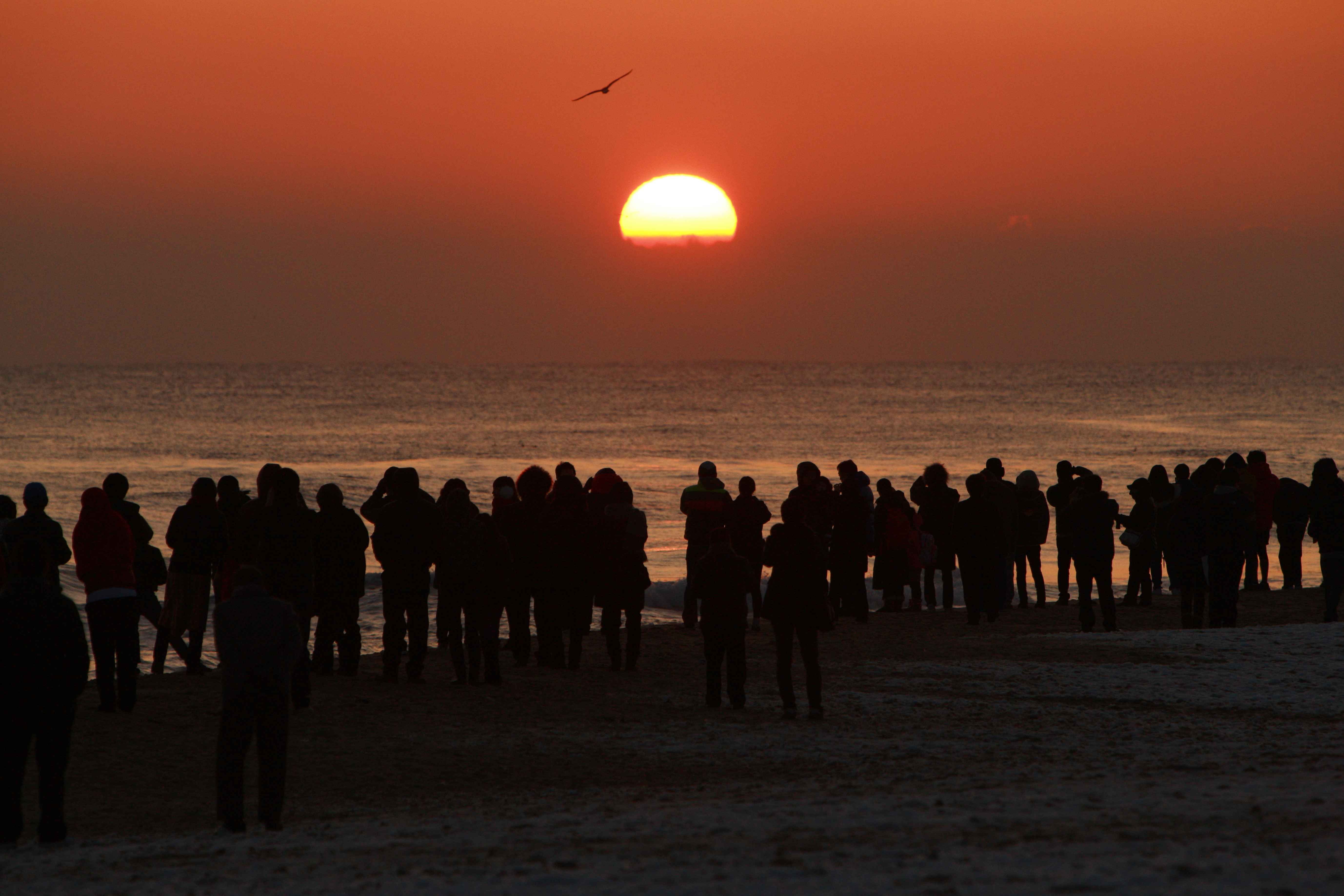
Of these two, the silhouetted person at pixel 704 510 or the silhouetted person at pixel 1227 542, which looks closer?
the silhouetted person at pixel 1227 542

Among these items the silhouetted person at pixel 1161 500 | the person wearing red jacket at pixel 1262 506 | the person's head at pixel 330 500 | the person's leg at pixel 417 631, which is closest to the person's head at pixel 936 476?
the silhouetted person at pixel 1161 500

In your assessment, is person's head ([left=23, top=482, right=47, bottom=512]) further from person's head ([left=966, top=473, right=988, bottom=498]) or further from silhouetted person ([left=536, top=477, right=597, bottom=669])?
person's head ([left=966, top=473, right=988, bottom=498])

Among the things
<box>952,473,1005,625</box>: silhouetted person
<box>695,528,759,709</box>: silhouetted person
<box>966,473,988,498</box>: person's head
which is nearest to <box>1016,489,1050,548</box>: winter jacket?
<box>952,473,1005,625</box>: silhouetted person

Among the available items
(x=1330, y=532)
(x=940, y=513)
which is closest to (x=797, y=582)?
(x=940, y=513)

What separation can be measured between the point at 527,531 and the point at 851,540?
456 centimetres

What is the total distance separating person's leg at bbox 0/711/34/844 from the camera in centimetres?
695

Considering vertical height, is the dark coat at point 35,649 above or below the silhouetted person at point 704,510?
below

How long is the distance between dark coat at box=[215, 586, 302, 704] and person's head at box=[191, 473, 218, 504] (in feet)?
13.7

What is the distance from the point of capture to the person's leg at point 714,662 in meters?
10.6

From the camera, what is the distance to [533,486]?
1205cm

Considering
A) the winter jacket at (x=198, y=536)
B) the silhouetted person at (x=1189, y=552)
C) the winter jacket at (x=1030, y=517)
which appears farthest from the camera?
the winter jacket at (x=1030, y=517)

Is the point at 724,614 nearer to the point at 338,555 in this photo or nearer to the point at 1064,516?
the point at 338,555

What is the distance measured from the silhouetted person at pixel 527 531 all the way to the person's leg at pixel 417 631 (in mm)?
849

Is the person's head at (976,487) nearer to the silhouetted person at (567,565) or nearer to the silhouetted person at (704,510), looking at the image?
the silhouetted person at (704,510)
